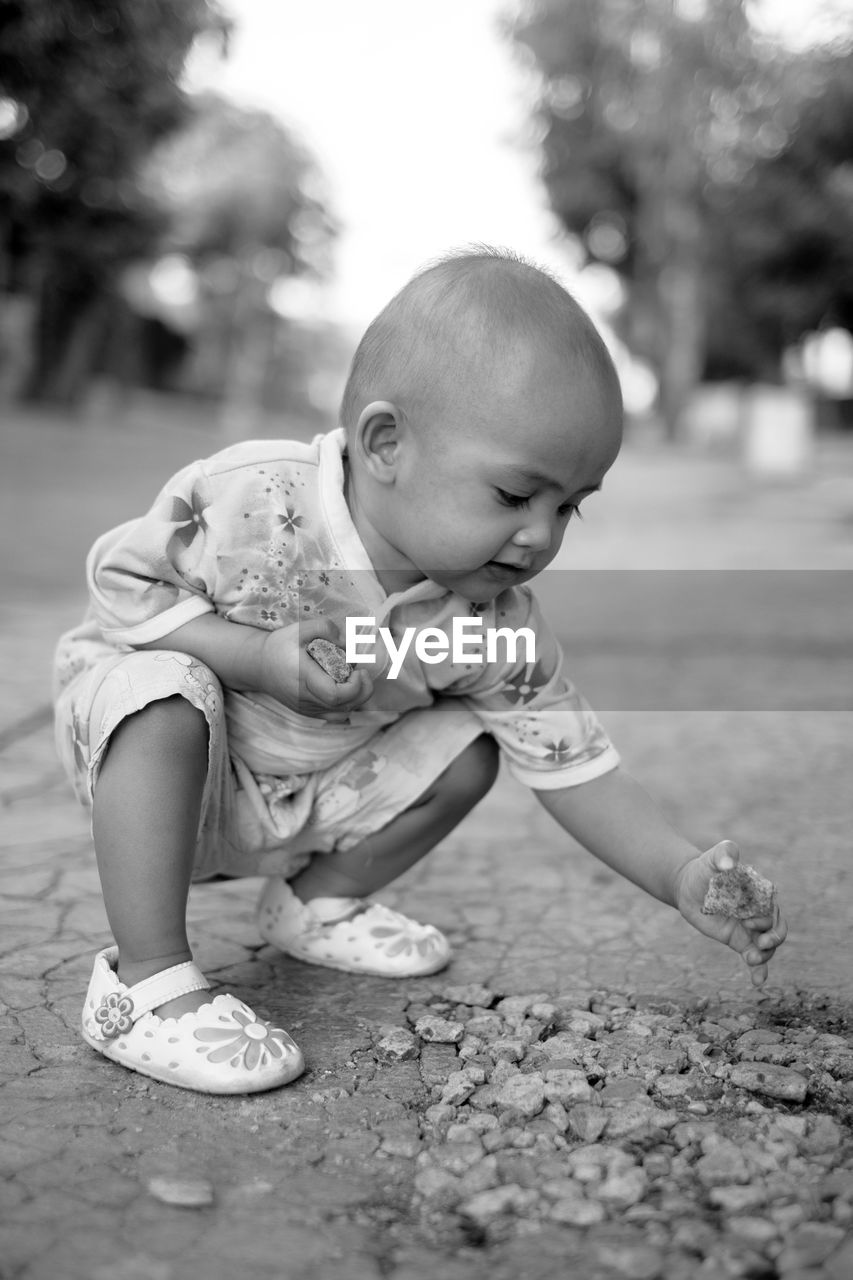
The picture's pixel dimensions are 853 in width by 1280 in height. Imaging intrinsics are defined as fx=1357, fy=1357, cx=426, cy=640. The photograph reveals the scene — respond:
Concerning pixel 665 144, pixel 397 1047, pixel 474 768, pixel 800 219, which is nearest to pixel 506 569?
pixel 474 768

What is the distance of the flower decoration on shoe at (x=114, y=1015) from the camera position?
1.36m

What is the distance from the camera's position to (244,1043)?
4.37 ft

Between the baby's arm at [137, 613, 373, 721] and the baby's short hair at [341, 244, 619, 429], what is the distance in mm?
275

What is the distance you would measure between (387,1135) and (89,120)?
569 inches

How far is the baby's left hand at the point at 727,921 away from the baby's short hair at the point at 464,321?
1.67 ft

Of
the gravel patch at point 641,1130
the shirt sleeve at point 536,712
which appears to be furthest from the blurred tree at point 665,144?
the gravel patch at point 641,1130

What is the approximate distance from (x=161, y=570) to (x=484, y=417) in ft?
1.33

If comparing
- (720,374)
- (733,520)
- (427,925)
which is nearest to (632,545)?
(733,520)

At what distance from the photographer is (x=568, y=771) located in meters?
1.62

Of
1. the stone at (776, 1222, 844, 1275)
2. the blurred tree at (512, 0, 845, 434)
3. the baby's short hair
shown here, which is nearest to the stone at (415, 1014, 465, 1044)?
the stone at (776, 1222, 844, 1275)

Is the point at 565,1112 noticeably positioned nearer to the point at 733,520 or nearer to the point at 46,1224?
the point at 46,1224

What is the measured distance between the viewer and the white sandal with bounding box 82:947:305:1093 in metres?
1.32

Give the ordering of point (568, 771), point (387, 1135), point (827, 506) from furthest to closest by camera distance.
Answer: point (827, 506) < point (568, 771) < point (387, 1135)

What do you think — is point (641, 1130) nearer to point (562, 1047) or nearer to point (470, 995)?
point (562, 1047)
